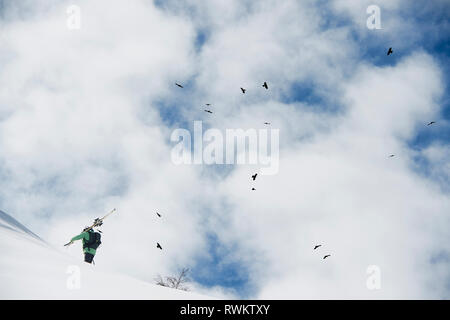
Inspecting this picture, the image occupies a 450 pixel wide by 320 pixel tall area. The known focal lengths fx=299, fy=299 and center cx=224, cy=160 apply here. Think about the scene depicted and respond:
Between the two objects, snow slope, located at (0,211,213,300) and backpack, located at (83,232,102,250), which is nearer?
snow slope, located at (0,211,213,300)

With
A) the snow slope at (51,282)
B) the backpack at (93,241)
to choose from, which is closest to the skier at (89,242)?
the backpack at (93,241)

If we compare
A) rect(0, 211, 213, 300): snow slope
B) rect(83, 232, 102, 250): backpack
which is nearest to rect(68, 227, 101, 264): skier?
rect(83, 232, 102, 250): backpack

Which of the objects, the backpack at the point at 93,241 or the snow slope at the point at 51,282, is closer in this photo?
the snow slope at the point at 51,282

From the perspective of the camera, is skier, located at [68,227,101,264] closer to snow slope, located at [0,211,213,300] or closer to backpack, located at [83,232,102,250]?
backpack, located at [83,232,102,250]

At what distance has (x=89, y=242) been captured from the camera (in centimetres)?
1202

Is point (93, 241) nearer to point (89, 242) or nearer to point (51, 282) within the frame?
point (89, 242)

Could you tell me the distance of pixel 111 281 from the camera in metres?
4.59

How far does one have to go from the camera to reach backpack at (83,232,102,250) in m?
12.0

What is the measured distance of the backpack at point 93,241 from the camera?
12.0 meters

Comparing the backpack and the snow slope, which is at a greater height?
the backpack

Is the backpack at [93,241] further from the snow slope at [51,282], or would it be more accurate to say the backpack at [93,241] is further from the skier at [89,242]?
the snow slope at [51,282]
